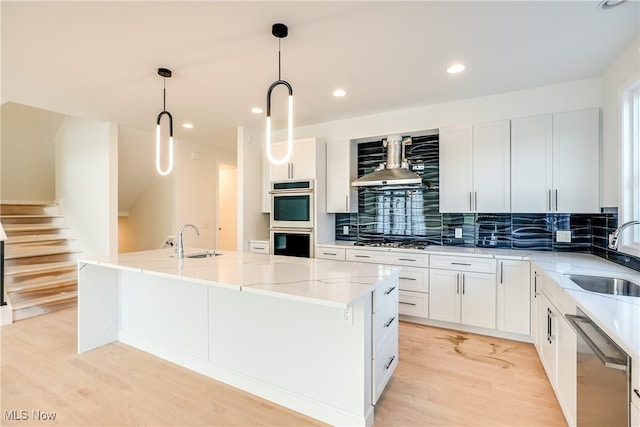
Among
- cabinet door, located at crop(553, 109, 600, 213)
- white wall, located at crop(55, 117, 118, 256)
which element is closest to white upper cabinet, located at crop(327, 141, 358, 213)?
cabinet door, located at crop(553, 109, 600, 213)

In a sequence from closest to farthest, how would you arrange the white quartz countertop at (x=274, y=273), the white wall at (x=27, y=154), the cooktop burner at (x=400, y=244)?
the white quartz countertop at (x=274, y=273) < the cooktop burner at (x=400, y=244) < the white wall at (x=27, y=154)

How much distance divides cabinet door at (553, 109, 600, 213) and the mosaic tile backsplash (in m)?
0.26

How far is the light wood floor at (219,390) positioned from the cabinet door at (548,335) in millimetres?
181

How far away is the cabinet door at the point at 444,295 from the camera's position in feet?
10.4

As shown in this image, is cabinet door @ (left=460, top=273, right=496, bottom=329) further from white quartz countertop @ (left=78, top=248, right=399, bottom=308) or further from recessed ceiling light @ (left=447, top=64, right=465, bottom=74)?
recessed ceiling light @ (left=447, top=64, right=465, bottom=74)

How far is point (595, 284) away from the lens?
→ 6.70 feet

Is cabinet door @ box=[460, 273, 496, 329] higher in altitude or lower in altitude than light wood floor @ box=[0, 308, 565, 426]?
higher

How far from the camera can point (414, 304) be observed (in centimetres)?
337

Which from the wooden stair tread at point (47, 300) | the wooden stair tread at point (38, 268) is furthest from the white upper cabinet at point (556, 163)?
the wooden stair tread at point (38, 268)

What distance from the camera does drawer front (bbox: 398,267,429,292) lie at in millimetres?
3303

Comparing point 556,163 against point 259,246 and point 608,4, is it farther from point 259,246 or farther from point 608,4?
point 259,246

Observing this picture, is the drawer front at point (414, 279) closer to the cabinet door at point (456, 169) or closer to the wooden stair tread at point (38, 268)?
the cabinet door at point (456, 169)

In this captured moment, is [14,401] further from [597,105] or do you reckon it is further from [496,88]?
[597,105]

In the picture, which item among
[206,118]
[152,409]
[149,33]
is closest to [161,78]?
[149,33]
